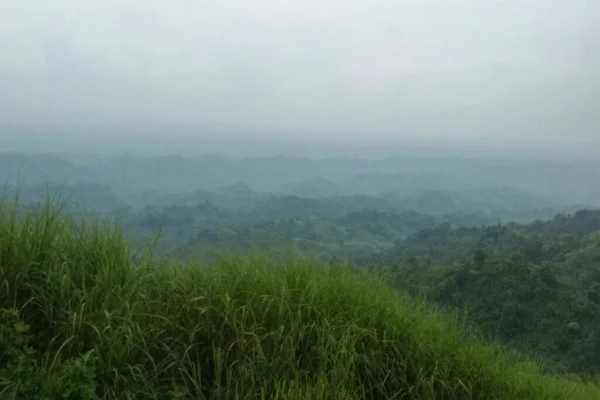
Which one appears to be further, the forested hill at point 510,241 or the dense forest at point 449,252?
the forested hill at point 510,241

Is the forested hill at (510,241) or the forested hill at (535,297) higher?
the forested hill at (535,297)

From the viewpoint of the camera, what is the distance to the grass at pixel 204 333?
241 cm

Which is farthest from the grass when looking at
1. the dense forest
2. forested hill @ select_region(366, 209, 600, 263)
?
forested hill @ select_region(366, 209, 600, 263)

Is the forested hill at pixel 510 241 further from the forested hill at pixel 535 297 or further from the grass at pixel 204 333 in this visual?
the grass at pixel 204 333

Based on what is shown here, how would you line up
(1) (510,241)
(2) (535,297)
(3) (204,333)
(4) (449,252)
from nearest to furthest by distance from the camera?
(3) (204,333)
(2) (535,297)
(1) (510,241)
(4) (449,252)

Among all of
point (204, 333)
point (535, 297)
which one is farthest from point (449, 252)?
point (204, 333)

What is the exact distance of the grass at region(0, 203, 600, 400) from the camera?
2414 millimetres

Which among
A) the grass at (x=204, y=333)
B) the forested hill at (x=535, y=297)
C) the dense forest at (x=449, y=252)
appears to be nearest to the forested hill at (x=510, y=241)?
the dense forest at (x=449, y=252)

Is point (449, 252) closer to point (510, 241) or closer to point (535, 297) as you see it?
point (510, 241)

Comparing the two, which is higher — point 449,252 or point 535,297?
point 535,297

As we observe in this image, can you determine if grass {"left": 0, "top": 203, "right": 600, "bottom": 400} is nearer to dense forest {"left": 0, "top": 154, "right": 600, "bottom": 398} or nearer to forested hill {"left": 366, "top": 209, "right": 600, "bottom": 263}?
dense forest {"left": 0, "top": 154, "right": 600, "bottom": 398}

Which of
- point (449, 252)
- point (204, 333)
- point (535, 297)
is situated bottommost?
point (449, 252)

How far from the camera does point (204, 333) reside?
9.12 ft

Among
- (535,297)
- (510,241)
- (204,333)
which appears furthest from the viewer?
(510,241)
